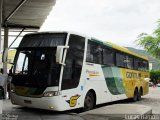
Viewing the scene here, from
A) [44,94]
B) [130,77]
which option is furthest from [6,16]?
[44,94]

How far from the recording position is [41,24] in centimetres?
2570

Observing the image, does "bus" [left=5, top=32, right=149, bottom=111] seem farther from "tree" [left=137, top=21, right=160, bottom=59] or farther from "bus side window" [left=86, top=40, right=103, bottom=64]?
"tree" [left=137, top=21, right=160, bottom=59]

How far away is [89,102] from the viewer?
1336 centimetres

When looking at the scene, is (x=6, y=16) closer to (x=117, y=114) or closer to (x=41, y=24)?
(x=41, y=24)

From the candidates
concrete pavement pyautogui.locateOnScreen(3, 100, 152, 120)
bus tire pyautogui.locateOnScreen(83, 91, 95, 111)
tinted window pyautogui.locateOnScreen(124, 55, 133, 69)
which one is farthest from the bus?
tinted window pyautogui.locateOnScreen(124, 55, 133, 69)

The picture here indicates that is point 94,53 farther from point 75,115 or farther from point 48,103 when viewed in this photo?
point 48,103

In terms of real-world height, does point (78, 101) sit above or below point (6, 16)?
below

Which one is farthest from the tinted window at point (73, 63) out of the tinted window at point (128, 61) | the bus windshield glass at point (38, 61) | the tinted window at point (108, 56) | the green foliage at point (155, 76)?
the green foliage at point (155, 76)

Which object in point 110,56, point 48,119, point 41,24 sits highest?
point 41,24

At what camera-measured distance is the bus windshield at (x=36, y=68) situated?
451 inches

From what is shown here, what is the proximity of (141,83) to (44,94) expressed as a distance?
1203 centimetres

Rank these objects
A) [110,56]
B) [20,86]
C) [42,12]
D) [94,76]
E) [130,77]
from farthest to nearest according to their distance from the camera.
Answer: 1. [42,12]
2. [130,77]
3. [110,56]
4. [94,76]
5. [20,86]

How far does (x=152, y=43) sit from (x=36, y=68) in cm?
4144

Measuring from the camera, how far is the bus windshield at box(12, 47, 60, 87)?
37.6 ft
